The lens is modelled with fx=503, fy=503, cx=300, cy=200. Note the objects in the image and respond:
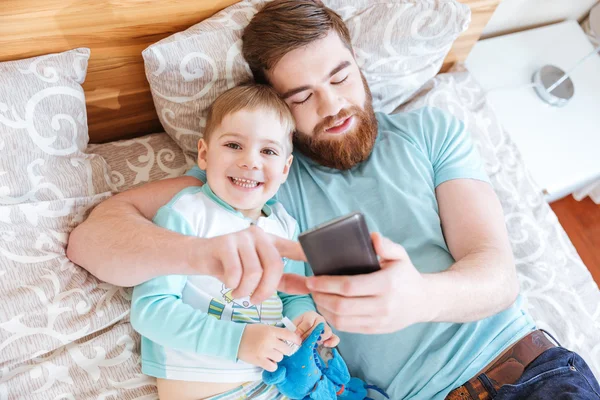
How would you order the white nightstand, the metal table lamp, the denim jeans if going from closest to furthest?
the denim jeans, the white nightstand, the metal table lamp

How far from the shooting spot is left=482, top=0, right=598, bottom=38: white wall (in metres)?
2.19

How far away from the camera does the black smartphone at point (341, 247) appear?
0.71 meters

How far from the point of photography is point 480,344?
123 cm

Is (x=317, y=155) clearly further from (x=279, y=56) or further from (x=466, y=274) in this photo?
(x=466, y=274)

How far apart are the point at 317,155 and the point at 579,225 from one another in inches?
66.9

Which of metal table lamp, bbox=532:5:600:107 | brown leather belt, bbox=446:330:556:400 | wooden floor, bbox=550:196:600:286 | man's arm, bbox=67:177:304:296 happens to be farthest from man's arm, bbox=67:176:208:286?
wooden floor, bbox=550:196:600:286

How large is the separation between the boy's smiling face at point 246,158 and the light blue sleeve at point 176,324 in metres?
0.25

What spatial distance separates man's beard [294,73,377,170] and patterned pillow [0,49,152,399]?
1.87ft

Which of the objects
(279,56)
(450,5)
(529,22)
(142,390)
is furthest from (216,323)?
(529,22)

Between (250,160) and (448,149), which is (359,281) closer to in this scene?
(250,160)

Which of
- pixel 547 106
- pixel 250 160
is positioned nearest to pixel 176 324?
pixel 250 160

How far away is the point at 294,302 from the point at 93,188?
60cm

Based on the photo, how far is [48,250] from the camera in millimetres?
1147

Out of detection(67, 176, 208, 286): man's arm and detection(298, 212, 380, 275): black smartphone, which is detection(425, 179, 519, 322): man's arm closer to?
detection(298, 212, 380, 275): black smartphone
